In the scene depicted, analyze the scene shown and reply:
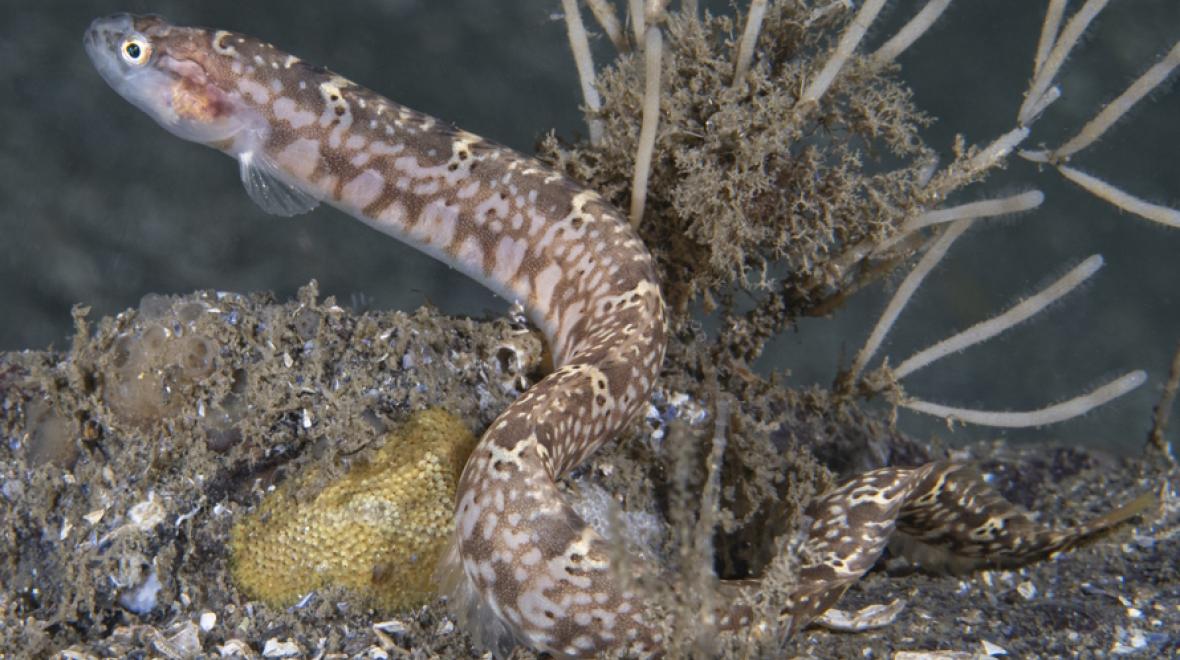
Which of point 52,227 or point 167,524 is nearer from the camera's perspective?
point 167,524

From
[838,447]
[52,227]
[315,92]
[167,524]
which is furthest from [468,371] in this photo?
[52,227]

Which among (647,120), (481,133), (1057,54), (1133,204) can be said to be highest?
(1057,54)

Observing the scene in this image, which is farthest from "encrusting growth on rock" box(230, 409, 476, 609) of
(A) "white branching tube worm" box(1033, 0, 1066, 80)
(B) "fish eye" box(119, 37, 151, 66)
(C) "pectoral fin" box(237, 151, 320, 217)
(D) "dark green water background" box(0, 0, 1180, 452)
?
(D) "dark green water background" box(0, 0, 1180, 452)

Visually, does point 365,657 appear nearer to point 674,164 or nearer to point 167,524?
point 167,524

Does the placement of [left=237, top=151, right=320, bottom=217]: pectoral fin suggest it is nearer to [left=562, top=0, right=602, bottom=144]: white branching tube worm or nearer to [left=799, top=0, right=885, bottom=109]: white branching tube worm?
[left=562, top=0, right=602, bottom=144]: white branching tube worm

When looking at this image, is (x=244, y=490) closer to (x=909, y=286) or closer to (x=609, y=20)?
(x=609, y=20)

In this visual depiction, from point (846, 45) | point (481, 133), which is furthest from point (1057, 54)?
point (481, 133)
